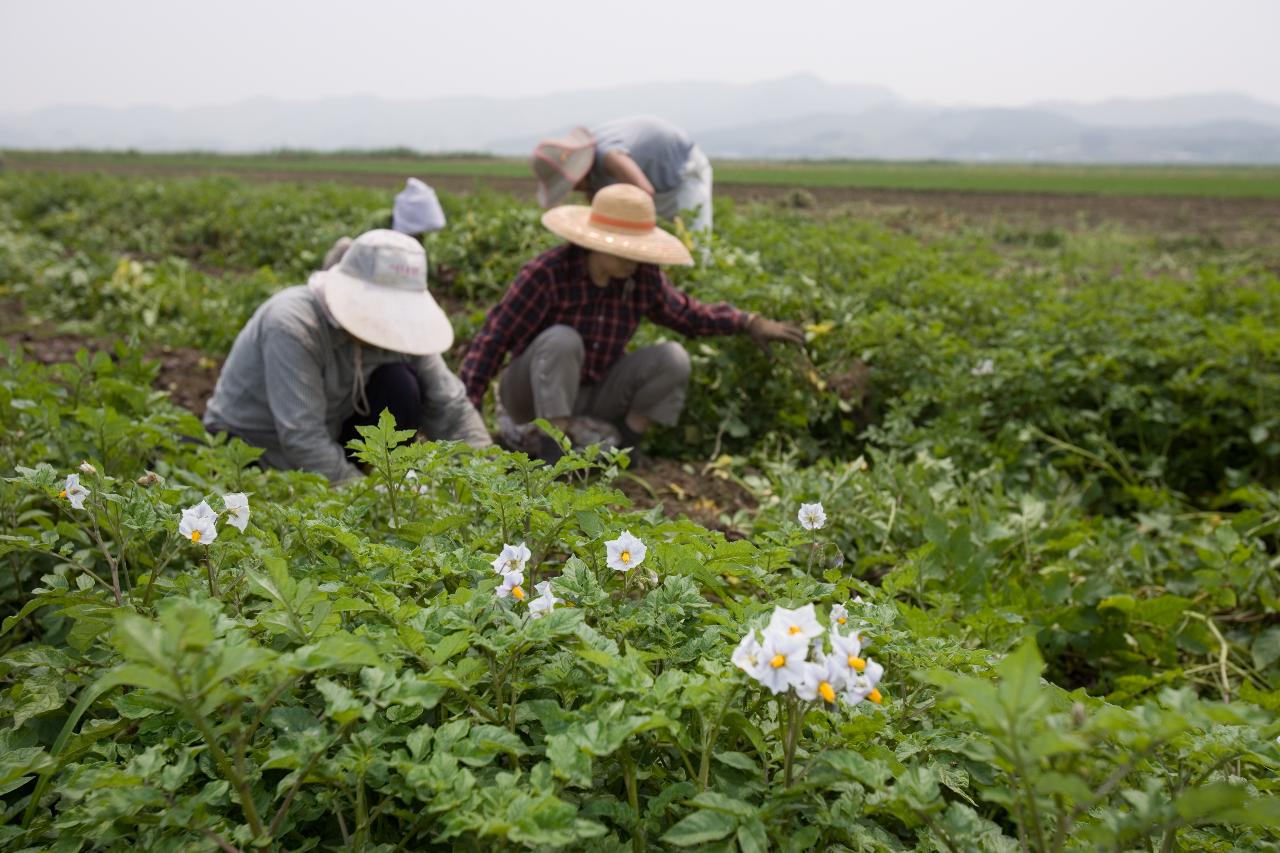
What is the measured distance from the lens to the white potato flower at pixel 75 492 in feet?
5.12

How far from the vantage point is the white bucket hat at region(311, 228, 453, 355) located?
304 cm

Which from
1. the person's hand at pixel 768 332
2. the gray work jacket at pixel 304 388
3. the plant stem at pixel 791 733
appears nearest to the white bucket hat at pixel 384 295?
the gray work jacket at pixel 304 388

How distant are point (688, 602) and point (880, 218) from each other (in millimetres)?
16475

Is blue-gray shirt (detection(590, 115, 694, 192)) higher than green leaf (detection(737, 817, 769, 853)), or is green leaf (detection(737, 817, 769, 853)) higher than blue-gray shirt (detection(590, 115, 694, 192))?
blue-gray shirt (detection(590, 115, 694, 192))

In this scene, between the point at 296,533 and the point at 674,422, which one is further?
the point at 674,422

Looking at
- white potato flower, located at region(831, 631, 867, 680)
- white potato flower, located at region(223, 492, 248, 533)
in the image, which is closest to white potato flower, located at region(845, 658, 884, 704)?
white potato flower, located at region(831, 631, 867, 680)

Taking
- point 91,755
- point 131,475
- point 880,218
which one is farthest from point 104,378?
point 880,218

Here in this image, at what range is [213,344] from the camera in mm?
5945

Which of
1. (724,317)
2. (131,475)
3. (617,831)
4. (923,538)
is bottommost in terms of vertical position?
(923,538)

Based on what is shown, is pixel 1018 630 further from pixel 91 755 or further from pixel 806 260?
pixel 806 260

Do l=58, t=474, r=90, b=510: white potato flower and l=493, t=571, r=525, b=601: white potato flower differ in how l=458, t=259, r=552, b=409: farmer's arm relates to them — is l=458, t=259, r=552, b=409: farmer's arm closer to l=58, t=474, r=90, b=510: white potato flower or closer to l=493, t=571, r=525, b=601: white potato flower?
l=58, t=474, r=90, b=510: white potato flower

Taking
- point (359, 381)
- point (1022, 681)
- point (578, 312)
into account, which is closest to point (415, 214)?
point (578, 312)

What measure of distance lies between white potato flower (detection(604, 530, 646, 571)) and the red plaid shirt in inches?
96.2

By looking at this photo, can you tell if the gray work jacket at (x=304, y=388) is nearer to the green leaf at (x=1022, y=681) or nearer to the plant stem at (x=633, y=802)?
the plant stem at (x=633, y=802)
